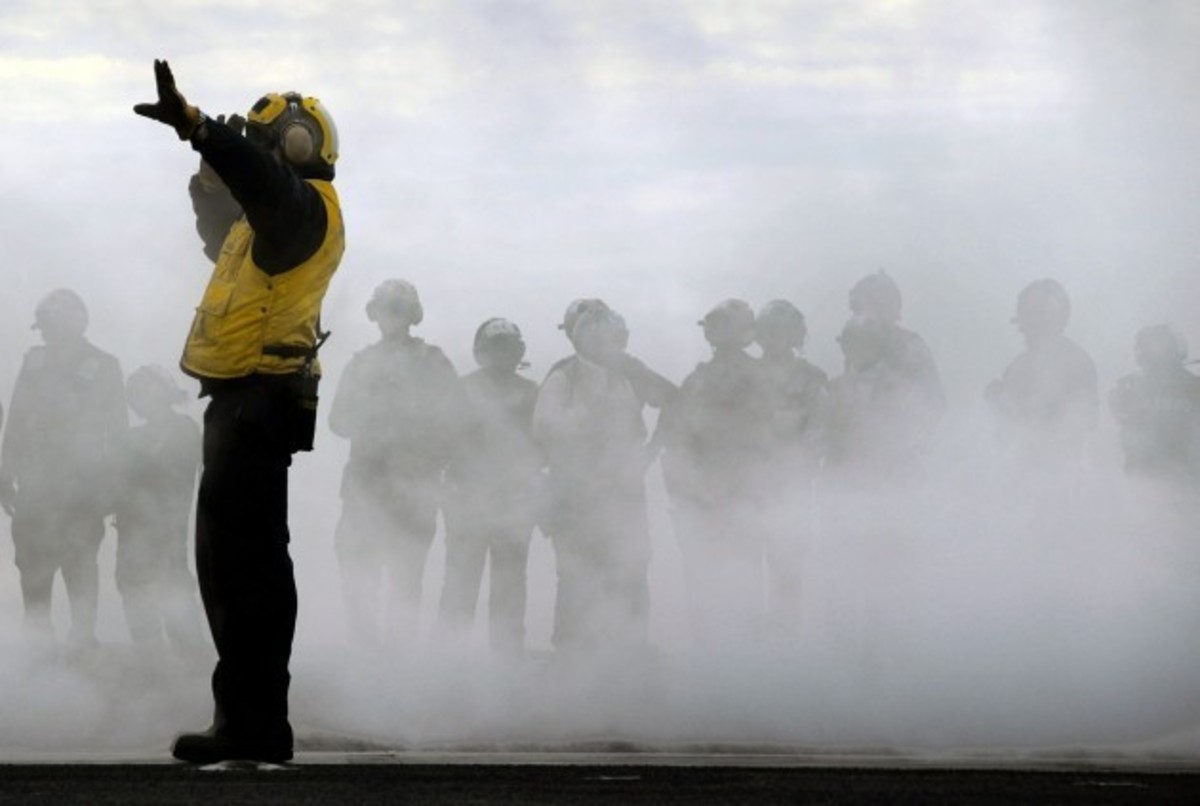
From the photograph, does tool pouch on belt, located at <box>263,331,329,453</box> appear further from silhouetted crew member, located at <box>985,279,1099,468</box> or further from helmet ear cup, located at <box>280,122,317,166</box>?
silhouetted crew member, located at <box>985,279,1099,468</box>

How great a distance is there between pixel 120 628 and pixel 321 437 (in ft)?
6.80

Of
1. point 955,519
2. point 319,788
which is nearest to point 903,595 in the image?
point 955,519

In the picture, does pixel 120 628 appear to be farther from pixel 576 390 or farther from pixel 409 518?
pixel 576 390

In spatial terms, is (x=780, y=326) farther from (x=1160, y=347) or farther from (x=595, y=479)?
(x=1160, y=347)

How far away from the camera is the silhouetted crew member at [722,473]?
46.8ft

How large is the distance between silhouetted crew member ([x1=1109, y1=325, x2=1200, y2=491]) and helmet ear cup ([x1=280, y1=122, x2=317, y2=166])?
5842mm

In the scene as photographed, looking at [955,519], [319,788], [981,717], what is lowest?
[319,788]

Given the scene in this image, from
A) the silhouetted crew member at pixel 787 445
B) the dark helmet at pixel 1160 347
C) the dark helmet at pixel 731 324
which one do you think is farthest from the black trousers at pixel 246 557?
the dark helmet at pixel 1160 347

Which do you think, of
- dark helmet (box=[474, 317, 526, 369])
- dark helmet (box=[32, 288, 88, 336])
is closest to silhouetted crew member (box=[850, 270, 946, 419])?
dark helmet (box=[474, 317, 526, 369])

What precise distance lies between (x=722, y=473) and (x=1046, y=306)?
172cm

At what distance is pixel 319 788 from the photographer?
823 cm

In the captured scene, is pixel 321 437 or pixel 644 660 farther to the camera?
pixel 321 437

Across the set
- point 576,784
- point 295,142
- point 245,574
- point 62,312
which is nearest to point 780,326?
point 62,312

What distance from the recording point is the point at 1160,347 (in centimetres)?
1454
